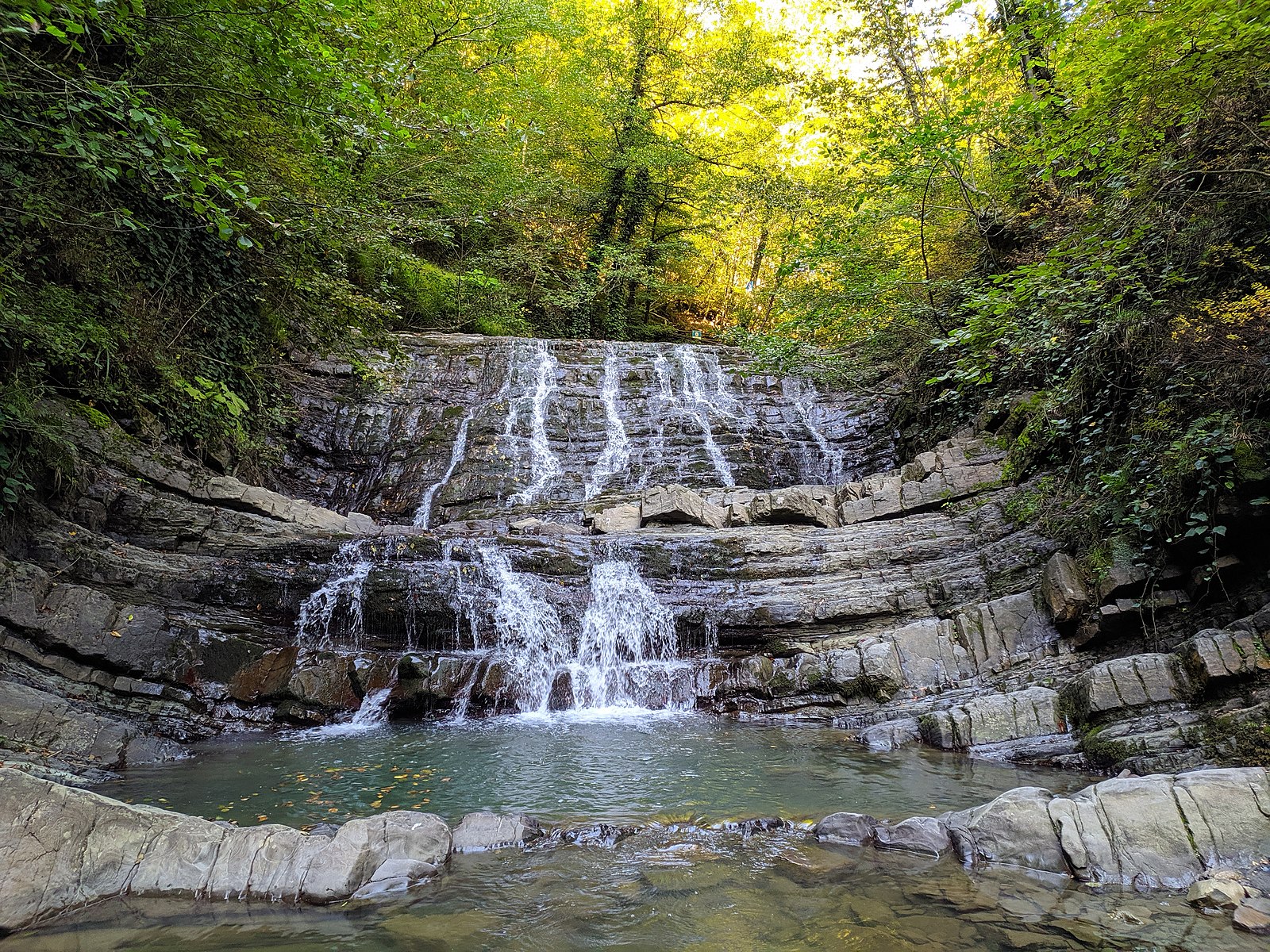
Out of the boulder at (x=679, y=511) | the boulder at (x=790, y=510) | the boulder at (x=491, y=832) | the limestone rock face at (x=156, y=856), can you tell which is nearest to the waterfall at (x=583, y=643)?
the boulder at (x=679, y=511)

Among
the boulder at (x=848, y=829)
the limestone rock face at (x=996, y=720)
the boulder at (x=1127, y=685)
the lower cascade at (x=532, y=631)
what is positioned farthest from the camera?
the lower cascade at (x=532, y=631)

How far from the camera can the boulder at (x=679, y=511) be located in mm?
12594

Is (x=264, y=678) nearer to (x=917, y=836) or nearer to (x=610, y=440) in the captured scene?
(x=917, y=836)

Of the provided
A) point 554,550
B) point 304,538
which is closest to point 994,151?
point 554,550

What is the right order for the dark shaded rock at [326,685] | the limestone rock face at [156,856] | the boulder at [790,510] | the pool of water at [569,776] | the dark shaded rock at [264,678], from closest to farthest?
the limestone rock face at [156,856], the pool of water at [569,776], the dark shaded rock at [264,678], the dark shaded rock at [326,685], the boulder at [790,510]

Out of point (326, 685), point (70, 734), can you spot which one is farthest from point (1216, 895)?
point (70, 734)

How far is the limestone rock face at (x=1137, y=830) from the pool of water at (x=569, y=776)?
41.2 inches

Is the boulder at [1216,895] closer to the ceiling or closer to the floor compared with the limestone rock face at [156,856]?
closer to the floor

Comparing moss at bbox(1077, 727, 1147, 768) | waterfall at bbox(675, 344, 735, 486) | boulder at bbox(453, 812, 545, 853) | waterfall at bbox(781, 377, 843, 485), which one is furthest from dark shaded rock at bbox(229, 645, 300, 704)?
waterfall at bbox(781, 377, 843, 485)

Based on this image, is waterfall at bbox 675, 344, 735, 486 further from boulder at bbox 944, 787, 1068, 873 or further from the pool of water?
boulder at bbox 944, 787, 1068, 873

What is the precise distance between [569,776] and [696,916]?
3007 mm

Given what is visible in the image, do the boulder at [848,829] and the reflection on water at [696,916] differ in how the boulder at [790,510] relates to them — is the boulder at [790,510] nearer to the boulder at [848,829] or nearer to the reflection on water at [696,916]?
the boulder at [848,829]

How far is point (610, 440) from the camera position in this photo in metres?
17.0

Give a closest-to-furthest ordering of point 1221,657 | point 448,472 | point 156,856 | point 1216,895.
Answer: point 1216,895 < point 156,856 < point 1221,657 < point 448,472
